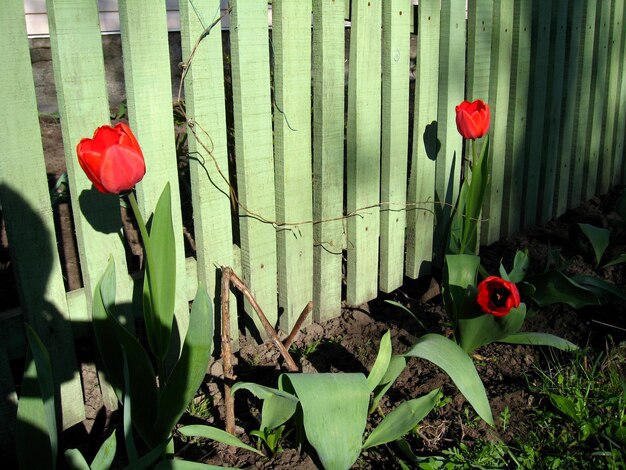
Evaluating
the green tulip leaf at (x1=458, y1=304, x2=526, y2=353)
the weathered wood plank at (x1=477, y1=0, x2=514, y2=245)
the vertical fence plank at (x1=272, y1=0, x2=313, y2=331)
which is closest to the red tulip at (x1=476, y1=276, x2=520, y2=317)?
the green tulip leaf at (x1=458, y1=304, x2=526, y2=353)

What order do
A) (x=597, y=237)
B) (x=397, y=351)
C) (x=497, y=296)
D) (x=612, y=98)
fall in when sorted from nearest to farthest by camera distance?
1. (x=497, y=296)
2. (x=397, y=351)
3. (x=597, y=237)
4. (x=612, y=98)

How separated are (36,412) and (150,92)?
0.96 metres

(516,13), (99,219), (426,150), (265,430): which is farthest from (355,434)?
(516,13)

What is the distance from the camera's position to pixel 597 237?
3.23m

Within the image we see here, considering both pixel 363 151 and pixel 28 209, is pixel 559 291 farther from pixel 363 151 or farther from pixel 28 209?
pixel 28 209

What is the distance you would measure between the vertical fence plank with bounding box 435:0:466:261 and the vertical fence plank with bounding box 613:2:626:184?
69.6 inches

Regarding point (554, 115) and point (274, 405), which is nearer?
point (274, 405)

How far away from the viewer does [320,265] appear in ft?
9.30

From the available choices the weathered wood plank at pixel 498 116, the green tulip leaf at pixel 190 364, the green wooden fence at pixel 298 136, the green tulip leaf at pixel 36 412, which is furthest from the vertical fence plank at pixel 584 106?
the green tulip leaf at pixel 36 412

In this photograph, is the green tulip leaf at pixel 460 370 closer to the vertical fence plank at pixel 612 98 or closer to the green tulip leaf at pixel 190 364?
the green tulip leaf at pixel 190 364

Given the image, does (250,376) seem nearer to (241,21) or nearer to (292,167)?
(292,167)

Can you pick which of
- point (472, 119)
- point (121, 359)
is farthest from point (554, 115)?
point (121, 359)

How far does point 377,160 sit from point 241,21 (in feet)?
2.90

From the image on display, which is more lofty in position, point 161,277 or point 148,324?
point 161,277
